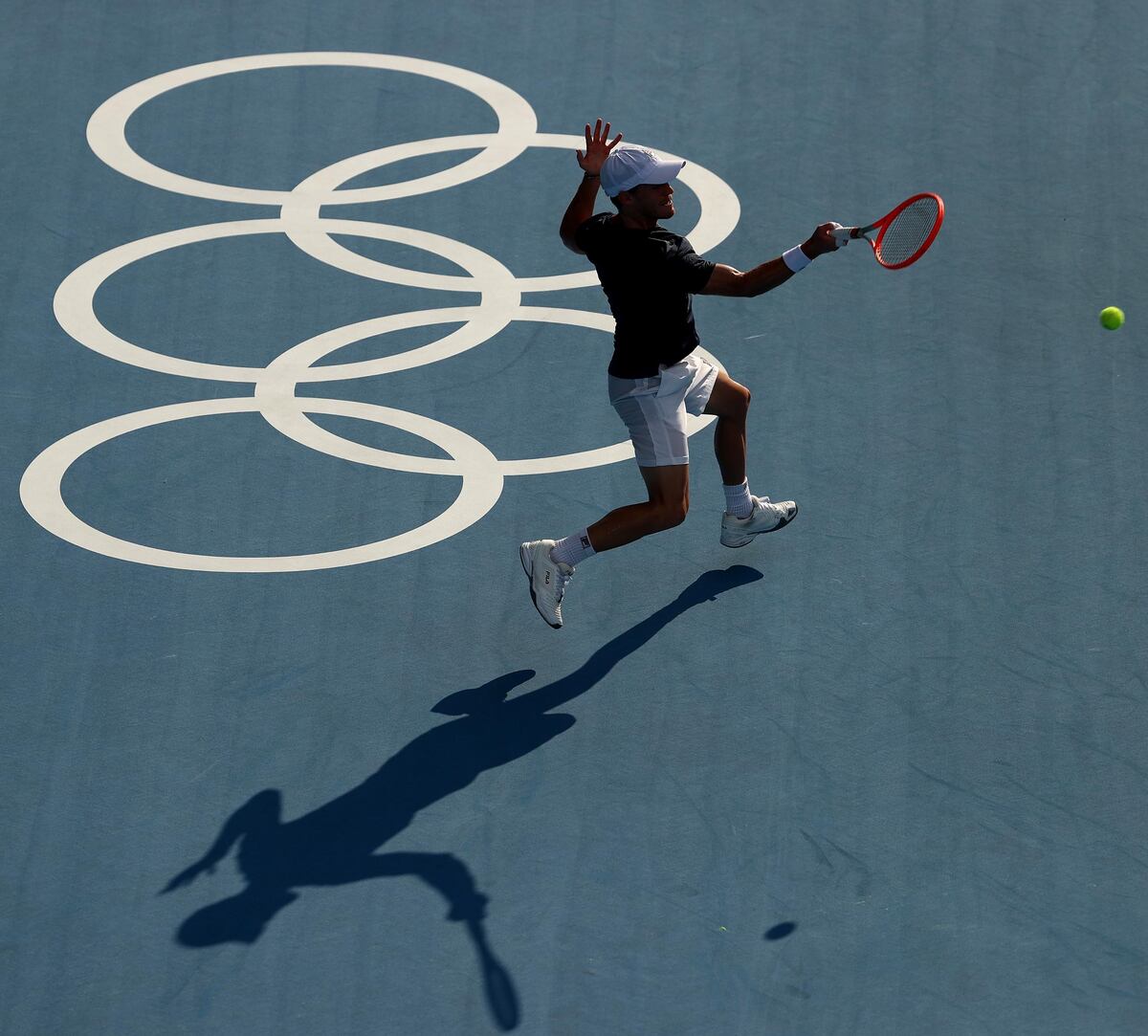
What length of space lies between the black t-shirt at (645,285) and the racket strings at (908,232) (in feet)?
3.33

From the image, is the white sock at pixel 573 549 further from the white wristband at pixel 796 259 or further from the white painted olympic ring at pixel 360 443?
the white wristband at pixel 796 259

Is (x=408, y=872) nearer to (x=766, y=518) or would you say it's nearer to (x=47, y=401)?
(x=766, y=518)

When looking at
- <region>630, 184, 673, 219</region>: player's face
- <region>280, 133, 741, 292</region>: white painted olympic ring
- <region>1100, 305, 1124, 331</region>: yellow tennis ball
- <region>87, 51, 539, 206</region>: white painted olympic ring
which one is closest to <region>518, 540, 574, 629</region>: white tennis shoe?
<region>630, 184, 673, 219</region>: player's face

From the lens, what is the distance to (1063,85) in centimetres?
1204

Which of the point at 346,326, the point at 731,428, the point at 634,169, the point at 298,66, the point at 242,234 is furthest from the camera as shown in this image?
the point at 298,66

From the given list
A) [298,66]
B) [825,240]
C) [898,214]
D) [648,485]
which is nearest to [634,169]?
[825,240]

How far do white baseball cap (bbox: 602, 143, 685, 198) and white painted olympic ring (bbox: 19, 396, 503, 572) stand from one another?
6.60 ft

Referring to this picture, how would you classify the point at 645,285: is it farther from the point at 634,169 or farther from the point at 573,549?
the point at 573,549

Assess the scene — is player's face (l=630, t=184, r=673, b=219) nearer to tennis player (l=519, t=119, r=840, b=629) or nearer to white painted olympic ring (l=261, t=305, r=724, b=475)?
tennis player (l=519, t=119, r=840, b=629)

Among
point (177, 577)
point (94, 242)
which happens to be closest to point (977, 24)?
point (94, 242)

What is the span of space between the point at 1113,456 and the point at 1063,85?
393cm

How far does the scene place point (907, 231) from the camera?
26.6 feet

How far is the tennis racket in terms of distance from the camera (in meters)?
7.86

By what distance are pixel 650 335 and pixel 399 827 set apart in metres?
2.49
